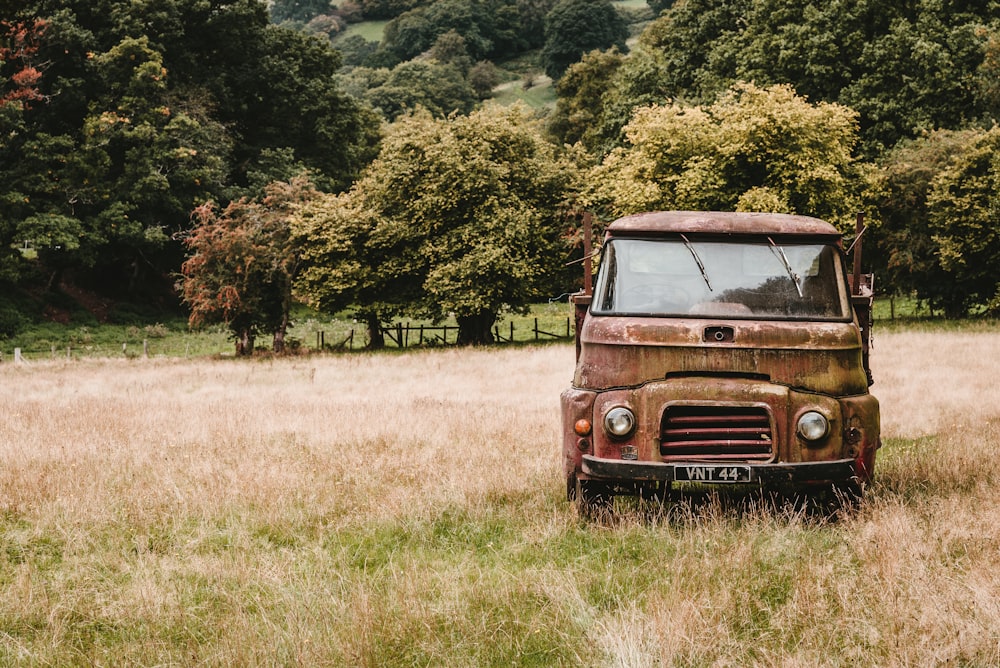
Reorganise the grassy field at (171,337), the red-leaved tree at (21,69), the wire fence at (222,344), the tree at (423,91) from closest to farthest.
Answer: the red-leaved tree at (21,69), the wire fence at (222,344), the grassy field at (171,337), the tree at (423,91)

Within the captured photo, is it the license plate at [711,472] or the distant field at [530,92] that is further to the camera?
the distant field at [530,92]

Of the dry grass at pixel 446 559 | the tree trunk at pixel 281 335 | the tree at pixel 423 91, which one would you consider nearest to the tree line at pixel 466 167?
the tree trunk at pixel 281 335

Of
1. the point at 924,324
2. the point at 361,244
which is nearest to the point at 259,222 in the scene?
the point at 361,244

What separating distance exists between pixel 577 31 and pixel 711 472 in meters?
110

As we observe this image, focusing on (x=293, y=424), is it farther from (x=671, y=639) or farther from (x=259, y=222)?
(x=259, y=222)

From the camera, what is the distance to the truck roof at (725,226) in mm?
7301

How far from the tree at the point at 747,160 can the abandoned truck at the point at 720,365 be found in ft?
77.6

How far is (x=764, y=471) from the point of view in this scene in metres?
6.45

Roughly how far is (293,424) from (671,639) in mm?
9729

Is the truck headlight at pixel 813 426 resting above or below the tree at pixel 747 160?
below

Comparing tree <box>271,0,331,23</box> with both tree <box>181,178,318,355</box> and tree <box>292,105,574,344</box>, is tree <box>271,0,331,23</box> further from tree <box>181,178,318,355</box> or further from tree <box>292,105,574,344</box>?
tree <box>292,105,574,344</box>

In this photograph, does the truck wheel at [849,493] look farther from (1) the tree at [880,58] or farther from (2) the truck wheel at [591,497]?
(1) the tree at [880,58]

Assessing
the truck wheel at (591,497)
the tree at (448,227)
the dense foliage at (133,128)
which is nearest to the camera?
the truck wheel at (591,497)

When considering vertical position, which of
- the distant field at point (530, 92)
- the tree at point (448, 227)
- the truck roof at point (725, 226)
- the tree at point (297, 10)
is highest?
the tree at point (297, 10)
